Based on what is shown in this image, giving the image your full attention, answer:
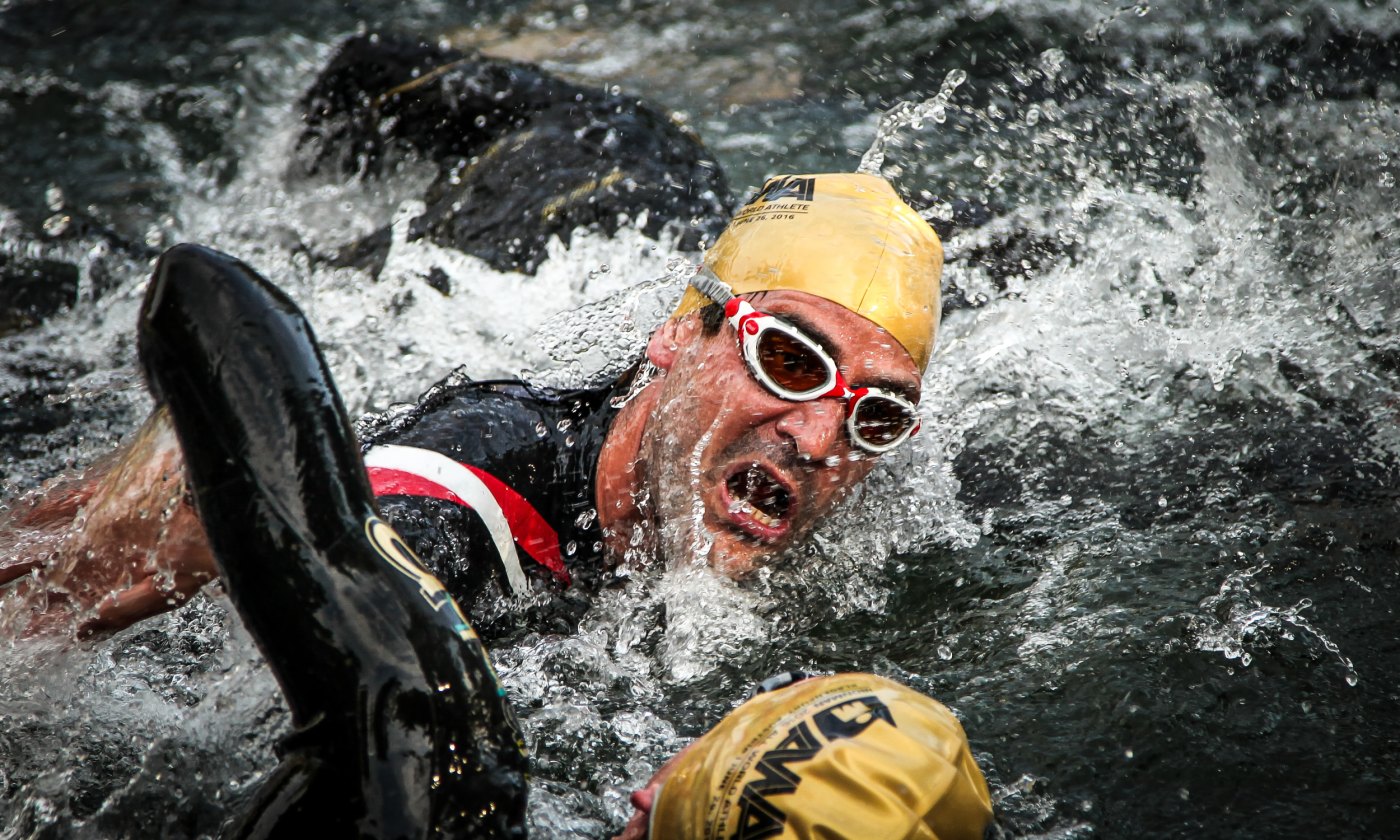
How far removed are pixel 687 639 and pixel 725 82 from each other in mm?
6719

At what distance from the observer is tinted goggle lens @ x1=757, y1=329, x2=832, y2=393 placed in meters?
3.02

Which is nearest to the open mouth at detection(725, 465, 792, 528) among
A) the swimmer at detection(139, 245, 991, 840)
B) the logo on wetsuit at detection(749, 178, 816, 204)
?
the logo on wetsuit at detection(749, 178, 816, 204)

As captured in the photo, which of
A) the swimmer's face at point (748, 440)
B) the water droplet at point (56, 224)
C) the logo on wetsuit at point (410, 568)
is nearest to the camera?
the logo on wetsuit at point (410, 568)

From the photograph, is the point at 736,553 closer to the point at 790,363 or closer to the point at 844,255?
the point at 790,363

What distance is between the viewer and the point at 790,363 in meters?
3.04

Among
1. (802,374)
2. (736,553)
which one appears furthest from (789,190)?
(736,553)

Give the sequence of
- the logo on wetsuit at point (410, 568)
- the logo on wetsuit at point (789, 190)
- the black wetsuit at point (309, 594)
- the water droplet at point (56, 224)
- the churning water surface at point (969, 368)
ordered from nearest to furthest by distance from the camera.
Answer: the black wetsuit at point (309, 594) < the logo on wetsuit at point (410, 568) < the churning water surface at point (969, 368) < the logo on wetsuit at point (789, 190) < the water droplet at point (56, 224)

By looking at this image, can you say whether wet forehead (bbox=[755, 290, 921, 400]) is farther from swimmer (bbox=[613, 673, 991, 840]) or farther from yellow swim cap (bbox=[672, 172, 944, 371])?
swimmer (bbox=[613, 673, 991, 840])

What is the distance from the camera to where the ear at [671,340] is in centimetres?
327

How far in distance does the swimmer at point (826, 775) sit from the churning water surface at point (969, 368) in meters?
0.79

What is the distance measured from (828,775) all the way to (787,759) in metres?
0.08

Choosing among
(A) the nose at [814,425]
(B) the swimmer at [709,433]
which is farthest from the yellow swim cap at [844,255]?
(A) the nose at [814,425]

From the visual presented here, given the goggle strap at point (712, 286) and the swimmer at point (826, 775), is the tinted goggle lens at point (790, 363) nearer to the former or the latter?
the goggle strap at point (712, 286)

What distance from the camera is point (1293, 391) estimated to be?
4488mm
